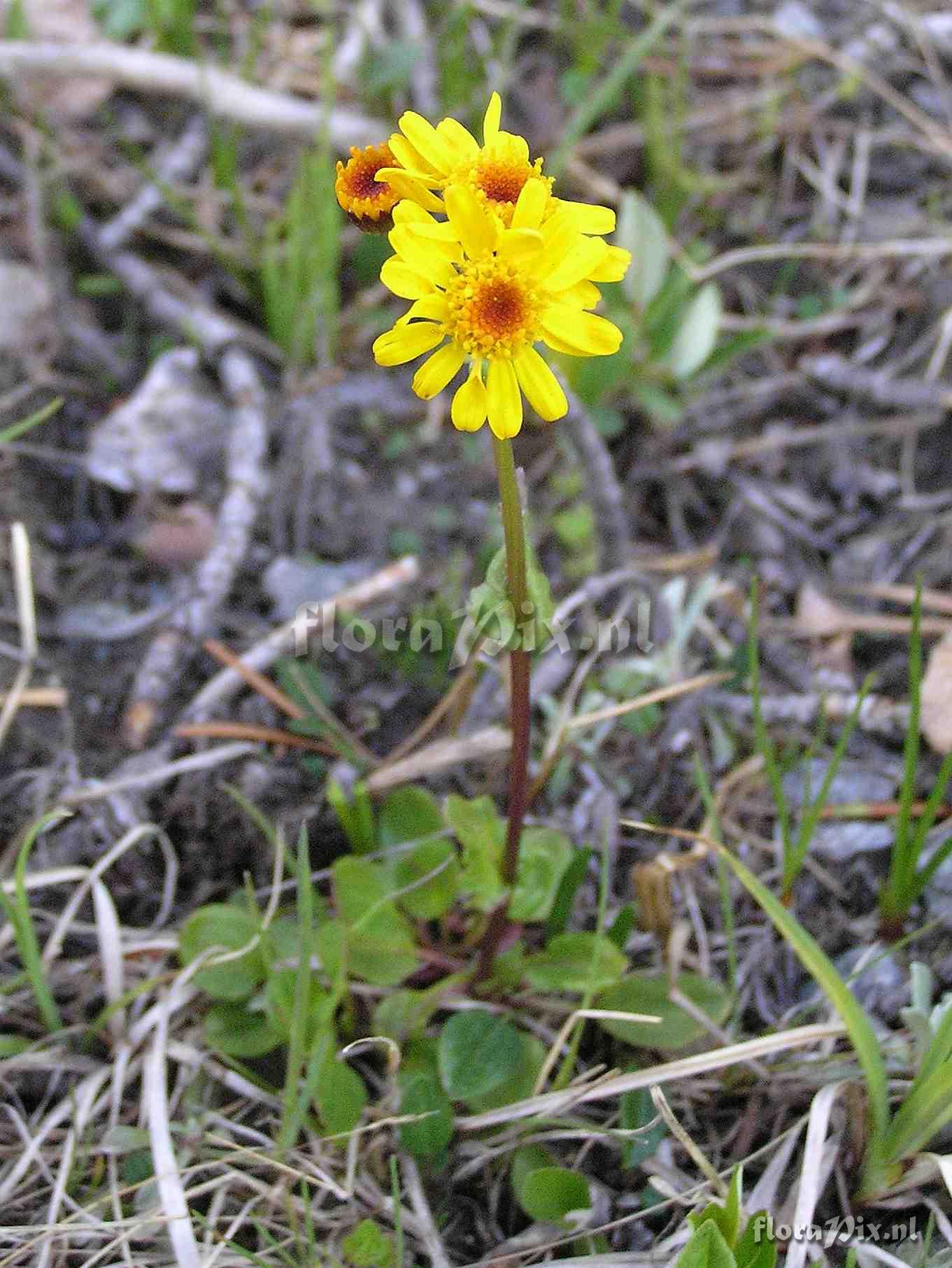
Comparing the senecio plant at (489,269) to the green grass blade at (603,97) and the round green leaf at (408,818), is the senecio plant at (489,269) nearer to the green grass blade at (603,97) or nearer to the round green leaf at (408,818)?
the round green leaf at (408,818)

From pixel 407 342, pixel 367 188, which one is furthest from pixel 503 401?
pixel 367 188

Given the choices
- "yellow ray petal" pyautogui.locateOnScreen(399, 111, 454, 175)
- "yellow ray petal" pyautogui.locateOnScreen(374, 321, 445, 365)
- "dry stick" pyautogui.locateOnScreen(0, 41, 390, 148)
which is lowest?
"yellow ray petal" pyautogui.locateOnScreen(374, 321, 445, 365)

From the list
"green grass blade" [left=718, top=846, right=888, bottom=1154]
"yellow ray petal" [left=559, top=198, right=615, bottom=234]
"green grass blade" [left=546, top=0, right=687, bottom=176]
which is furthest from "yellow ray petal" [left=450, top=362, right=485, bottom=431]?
"green grass blade" [left=546, top=0, right=687, bottom=176]

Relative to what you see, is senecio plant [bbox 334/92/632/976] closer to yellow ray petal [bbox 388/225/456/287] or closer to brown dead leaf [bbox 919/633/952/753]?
yellow ray petal [bbox 388/225/456/287]

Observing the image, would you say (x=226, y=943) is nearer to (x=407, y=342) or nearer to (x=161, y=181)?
(x=407, y=342)

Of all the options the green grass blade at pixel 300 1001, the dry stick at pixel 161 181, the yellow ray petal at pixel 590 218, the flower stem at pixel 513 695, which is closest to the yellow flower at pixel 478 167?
the yellow ray petal at pixel 590 218

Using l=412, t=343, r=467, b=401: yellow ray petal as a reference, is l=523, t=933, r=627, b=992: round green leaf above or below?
below

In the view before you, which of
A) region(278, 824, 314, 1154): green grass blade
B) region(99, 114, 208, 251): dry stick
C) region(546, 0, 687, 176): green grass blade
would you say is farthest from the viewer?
region(99, 114, 208, 251): dry stick

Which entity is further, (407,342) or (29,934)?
(29,934)
